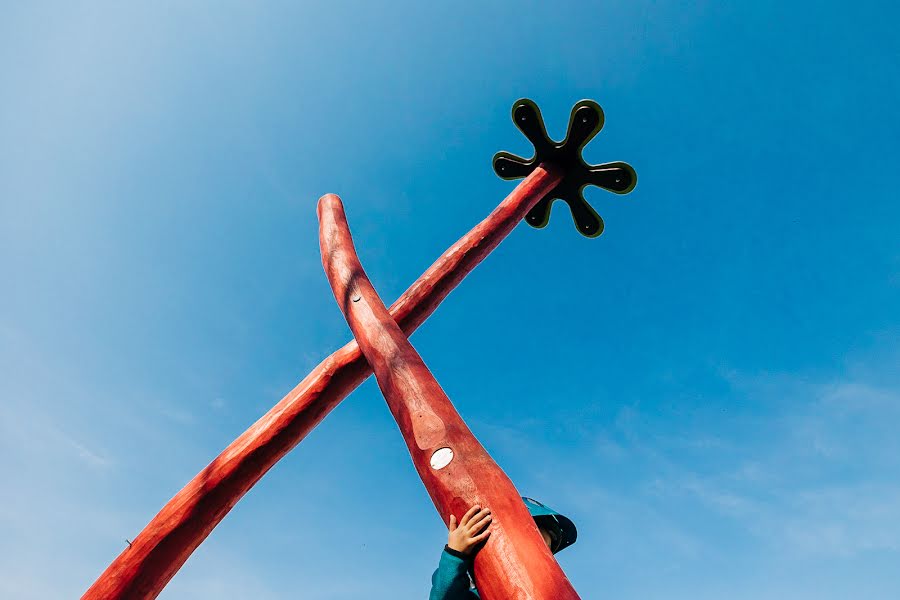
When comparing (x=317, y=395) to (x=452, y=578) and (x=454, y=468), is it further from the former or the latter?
(x=452, y=578)

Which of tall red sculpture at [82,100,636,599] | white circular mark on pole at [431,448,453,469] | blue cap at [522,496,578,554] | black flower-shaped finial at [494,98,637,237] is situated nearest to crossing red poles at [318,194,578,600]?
white circular mark on pole at [431,448,453,469]

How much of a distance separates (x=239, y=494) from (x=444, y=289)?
228 cm

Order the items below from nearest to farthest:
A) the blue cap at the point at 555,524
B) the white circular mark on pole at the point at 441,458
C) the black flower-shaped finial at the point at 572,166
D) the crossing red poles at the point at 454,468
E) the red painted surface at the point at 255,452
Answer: the crossing red poles at the point at 454,468 → the white circular mark on pole at the point at 441,458 → the blue cap at the point at 555,524 → the red painted surface at the point at 255,452 → the black flower-shaped finial at the point at 572,166

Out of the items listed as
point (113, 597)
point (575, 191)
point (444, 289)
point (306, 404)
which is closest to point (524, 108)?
point (575, 191)

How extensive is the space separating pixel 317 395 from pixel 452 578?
2.26 m

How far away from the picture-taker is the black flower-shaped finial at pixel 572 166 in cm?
608

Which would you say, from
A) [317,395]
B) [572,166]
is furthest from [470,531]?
[572,166]

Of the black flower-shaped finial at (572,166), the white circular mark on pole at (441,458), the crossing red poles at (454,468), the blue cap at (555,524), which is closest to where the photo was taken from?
the crossing red poles at (454,468)

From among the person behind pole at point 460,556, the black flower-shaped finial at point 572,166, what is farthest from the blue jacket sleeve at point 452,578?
the black flower-shaped finial at point 572,166

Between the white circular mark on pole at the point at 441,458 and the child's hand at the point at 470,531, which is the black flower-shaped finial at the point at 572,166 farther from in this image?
the child's hand at the point at 470,531

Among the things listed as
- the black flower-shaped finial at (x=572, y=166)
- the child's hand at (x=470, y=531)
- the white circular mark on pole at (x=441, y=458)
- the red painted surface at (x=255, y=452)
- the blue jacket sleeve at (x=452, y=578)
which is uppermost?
the black flower-shaped finial at (x=572, y=166)

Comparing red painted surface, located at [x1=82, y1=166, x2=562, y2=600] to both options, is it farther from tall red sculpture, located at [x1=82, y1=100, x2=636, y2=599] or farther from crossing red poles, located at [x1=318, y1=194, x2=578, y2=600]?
crossing red poles, located at [x1=318, y1=194, x2=578, y2=600]

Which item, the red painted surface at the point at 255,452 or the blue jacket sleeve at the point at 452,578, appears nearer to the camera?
the blue jacket sleeve at the point at 452,578

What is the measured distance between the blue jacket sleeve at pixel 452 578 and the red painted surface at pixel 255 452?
1976mm
